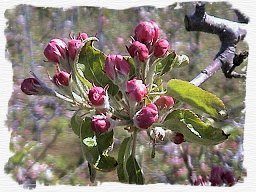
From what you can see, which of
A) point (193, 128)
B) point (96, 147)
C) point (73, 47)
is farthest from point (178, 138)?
point (73, 47)

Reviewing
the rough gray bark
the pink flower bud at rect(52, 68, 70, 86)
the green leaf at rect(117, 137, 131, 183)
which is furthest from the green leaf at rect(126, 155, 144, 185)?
the rough gray bark

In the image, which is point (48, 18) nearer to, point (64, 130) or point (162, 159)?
point (64, 130)

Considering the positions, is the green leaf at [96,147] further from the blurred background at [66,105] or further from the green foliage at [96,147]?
the blurred background at [66,105]

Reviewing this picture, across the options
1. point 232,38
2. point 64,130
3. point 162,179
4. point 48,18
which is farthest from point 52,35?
point 232,38

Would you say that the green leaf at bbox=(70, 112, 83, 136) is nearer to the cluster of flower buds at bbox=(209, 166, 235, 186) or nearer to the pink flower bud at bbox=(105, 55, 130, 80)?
the pink flower bud at bbox=(105, 55, 130, 80)

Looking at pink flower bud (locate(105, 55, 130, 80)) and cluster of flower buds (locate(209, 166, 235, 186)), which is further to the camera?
cluster of flower buds (locate(209, 166, 235, 186))

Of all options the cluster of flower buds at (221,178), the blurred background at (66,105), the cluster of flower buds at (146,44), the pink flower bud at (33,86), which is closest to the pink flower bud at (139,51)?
the cluster of flower buds at (146,44)

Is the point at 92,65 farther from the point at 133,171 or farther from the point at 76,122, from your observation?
the point at 133,171
